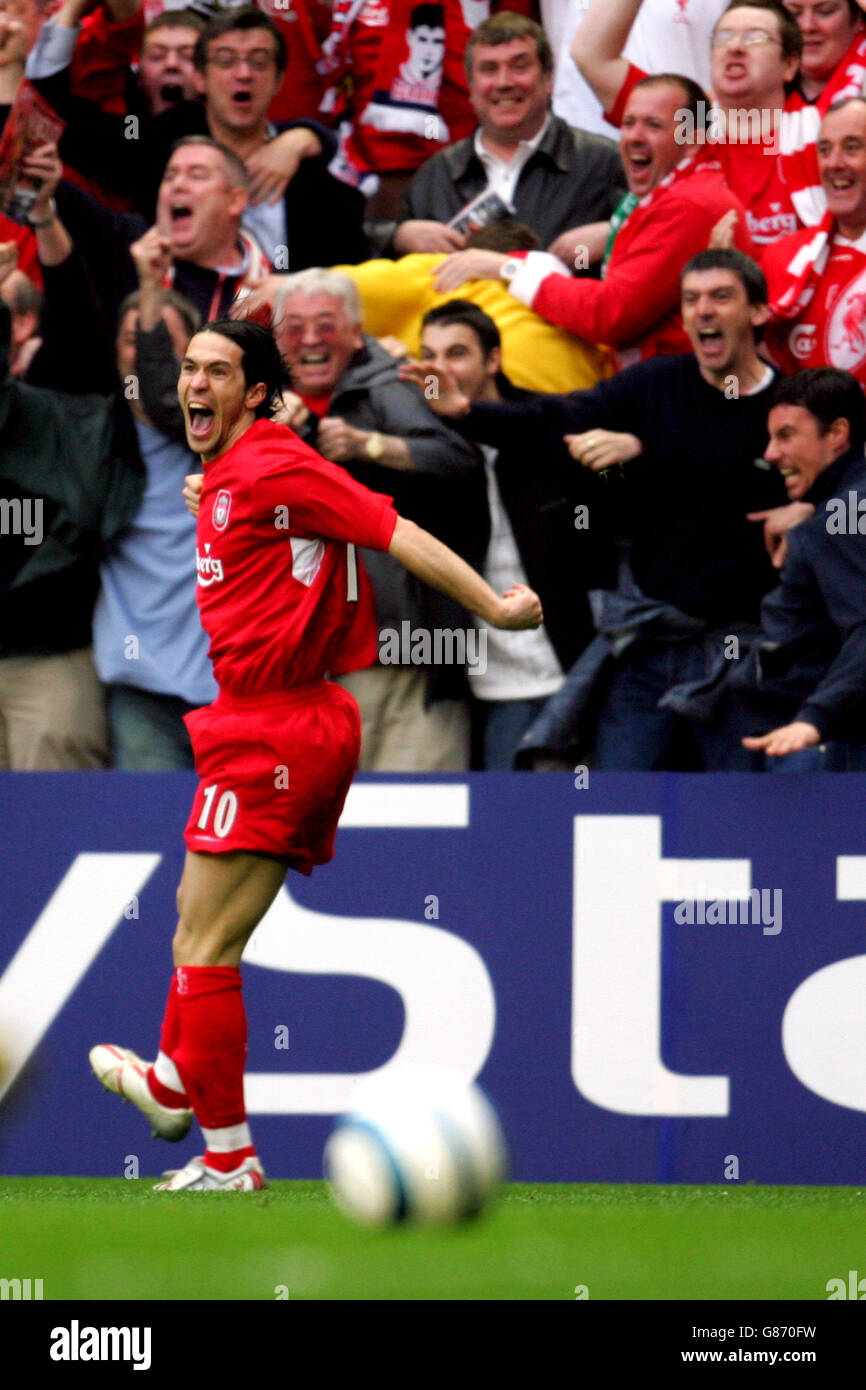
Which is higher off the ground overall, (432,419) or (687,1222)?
(432,419)

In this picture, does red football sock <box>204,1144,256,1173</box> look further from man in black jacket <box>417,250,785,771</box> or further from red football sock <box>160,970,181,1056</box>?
man in black jacket <box>417,250,785,771</box>

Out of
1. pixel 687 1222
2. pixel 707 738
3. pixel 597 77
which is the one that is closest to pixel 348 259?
pixel 597 77

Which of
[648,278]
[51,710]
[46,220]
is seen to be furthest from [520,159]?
[51,710]

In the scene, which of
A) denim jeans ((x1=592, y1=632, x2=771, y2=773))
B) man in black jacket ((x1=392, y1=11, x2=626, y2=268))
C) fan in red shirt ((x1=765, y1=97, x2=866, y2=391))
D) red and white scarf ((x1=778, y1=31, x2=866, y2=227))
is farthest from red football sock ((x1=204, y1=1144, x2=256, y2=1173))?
red and white scarf ((x1=778, y1=31, x2=866, y2=227))

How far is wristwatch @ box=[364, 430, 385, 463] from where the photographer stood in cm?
723

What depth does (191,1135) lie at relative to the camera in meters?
7.14

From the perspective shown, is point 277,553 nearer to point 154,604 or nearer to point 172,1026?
point 172,1026

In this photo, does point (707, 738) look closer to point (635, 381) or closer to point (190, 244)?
point (635, 381)

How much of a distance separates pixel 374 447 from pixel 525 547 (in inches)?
25.8

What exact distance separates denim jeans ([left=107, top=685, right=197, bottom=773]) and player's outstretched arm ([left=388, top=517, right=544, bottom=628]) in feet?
7.41

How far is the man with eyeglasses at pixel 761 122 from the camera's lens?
7.68 m

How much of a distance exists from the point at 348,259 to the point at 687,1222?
4.00m

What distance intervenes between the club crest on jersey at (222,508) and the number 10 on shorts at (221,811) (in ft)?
2.31

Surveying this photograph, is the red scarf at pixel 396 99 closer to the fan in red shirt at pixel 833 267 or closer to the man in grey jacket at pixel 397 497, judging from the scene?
the man in grey jacket at pixel 397 497
